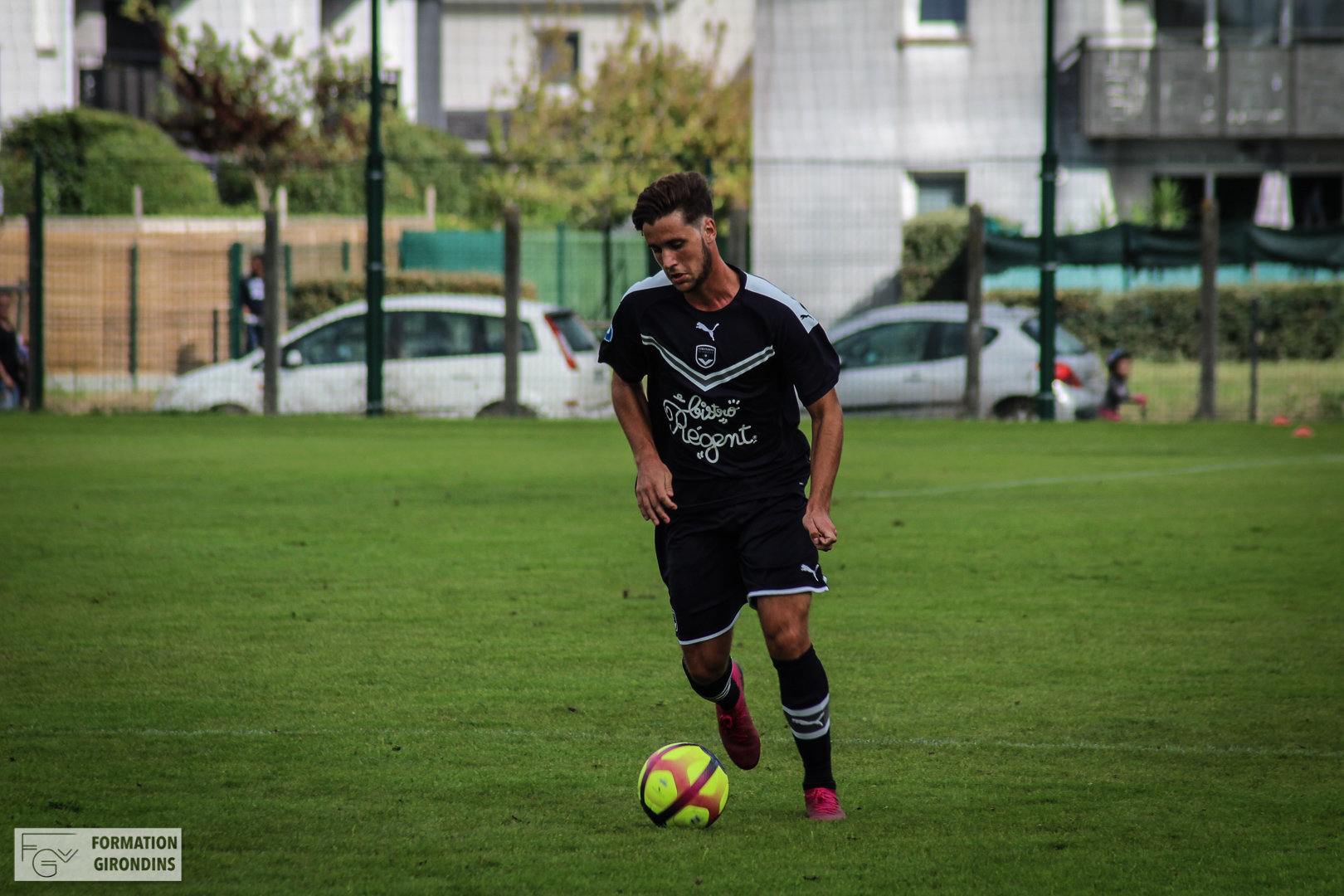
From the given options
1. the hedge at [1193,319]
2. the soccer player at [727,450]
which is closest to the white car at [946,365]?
the hedge at [1193,319]

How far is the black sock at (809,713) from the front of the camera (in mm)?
4539

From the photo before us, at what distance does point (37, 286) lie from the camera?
18.4 m

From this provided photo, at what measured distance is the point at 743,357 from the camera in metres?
4.78

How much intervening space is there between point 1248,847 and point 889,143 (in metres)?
22.5

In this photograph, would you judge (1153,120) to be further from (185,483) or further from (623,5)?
(623,5)

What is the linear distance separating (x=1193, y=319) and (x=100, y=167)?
46.7 ft

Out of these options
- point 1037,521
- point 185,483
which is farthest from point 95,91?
point 1037,521

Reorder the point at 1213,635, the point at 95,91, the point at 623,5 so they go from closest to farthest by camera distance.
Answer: the point at 1213,635, the point at 95,91, the point at 623,5

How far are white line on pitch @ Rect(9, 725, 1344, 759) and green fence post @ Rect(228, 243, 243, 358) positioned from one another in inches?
596

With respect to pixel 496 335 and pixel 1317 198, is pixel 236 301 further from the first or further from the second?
pixel 1317 198

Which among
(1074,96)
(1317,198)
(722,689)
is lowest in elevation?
(722,689)

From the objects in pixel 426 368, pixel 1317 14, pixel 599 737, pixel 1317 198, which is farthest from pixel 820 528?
pixel 1317 14

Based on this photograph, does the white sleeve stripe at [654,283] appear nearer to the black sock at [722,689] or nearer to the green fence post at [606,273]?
the black sock at [722,689]

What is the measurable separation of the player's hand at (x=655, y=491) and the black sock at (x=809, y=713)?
22.7 inches
